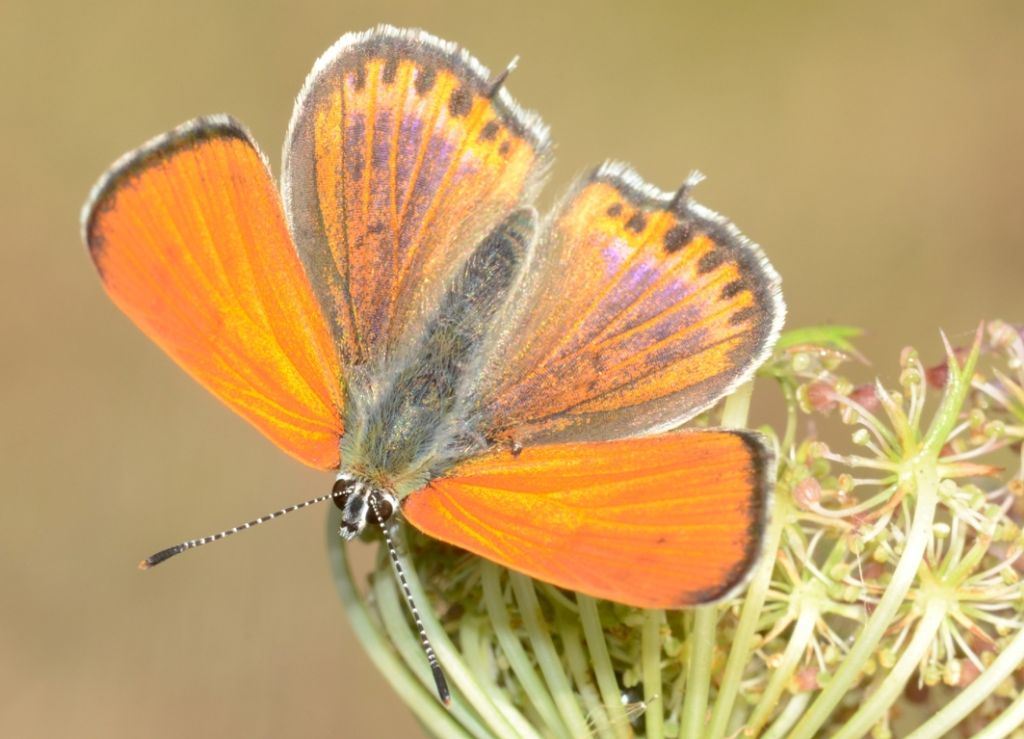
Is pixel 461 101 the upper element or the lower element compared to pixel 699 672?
upper

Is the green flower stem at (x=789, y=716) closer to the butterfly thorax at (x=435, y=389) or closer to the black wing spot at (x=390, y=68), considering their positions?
the butterfly thorax at (x=435, y=389)

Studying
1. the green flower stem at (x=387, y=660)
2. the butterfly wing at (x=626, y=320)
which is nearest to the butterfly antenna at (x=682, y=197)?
the butterfly wing at (x=626, y=320)

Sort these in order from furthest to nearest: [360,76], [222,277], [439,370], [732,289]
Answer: [360,76], [439,370], [222,277], [732,289]

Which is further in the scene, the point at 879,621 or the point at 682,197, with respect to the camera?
the point at 682,197

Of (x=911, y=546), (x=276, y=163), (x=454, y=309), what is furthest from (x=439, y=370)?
(x=276, y=163)

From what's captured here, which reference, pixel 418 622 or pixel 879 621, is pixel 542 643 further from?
pixel 879 621

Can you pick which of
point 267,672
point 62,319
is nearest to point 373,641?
point 267,672

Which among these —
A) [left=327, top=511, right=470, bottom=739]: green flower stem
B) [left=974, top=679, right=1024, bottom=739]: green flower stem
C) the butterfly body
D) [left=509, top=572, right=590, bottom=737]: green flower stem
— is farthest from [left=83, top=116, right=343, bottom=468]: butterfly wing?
[left=974, top=679, right=1024, bottom=739]: green flower stem

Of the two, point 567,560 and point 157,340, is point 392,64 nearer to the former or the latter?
point 157,340
